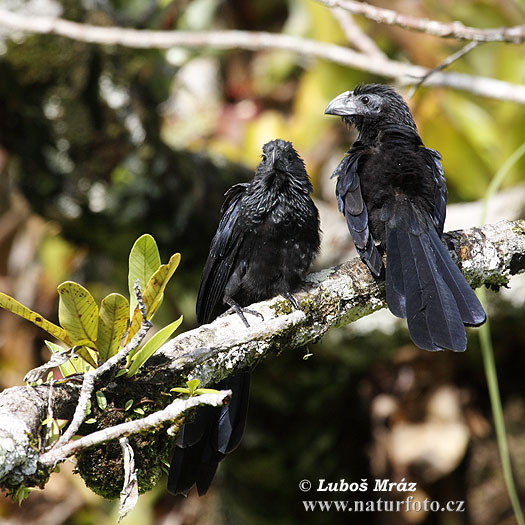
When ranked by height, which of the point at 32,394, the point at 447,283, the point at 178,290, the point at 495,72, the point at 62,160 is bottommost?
the point at 32,394

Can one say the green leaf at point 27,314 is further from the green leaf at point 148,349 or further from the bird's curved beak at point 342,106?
the bird's curved beak at point 342,106

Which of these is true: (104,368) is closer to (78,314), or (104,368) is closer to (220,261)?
(78,314)

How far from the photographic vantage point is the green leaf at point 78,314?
1.62 m

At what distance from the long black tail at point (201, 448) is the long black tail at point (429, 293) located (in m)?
0.78

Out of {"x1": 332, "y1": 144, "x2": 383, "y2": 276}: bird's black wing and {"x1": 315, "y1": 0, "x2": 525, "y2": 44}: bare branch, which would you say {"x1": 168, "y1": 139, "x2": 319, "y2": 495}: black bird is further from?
{"x1": 315, "y1": 0, "x2": 525, "y2": 44}: bare branch

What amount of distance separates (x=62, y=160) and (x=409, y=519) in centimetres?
328

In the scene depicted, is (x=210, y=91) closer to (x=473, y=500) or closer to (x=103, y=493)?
(x=473, y=500)

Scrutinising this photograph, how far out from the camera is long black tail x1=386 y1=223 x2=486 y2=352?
208 cm

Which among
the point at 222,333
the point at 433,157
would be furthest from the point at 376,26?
the point at 222,333

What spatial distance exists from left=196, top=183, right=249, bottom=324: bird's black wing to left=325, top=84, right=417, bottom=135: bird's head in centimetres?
64

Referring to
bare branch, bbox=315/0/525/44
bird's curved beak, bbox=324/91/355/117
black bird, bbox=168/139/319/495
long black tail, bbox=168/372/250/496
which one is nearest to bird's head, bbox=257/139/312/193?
black bird, bbox=168/139/319/495

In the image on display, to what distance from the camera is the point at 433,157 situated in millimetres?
2875

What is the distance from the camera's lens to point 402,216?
102 inches

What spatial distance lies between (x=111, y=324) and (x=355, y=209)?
1.25m
